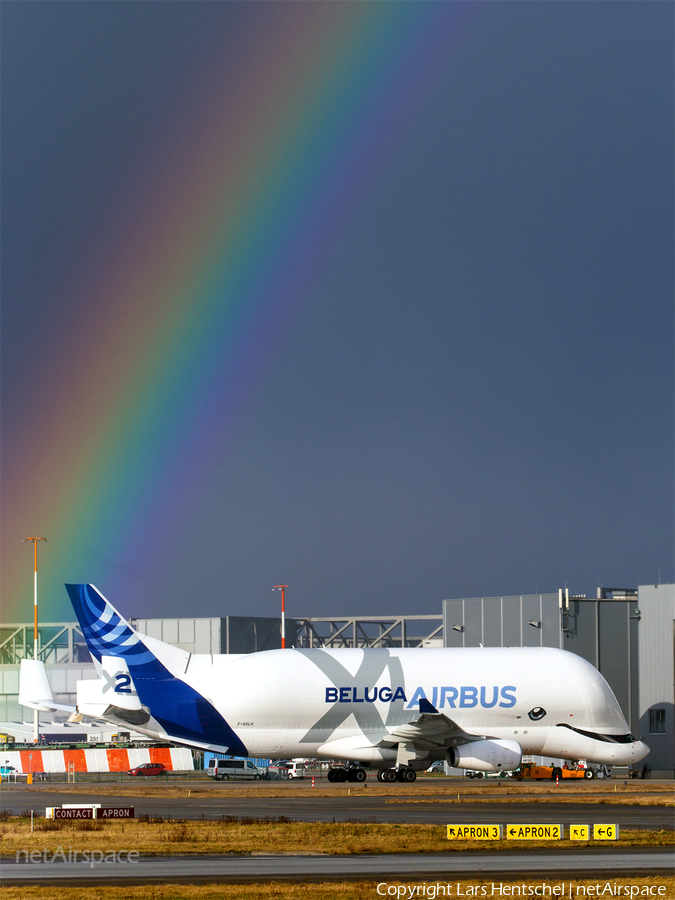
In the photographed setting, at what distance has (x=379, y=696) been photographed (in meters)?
56.3

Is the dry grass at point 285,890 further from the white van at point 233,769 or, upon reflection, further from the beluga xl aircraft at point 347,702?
the white van at point 233,769

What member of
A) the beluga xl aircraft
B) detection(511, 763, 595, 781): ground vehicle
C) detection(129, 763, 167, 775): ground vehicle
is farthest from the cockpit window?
detection(129, 763, 167, 775): ground vehicle

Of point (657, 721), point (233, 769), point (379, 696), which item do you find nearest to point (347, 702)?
point (379, 696)

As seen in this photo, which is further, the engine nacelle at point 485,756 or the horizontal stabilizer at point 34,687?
the horizontal stabilizer at point 34,687

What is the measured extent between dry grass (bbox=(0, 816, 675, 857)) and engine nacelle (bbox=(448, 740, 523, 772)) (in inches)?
861

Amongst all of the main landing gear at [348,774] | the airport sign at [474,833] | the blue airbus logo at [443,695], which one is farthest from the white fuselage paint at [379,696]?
the airport sign at [474,833]

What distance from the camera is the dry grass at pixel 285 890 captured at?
19547 millimetres

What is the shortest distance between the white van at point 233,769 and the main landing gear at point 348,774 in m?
7.57

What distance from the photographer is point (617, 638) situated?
7944 centimetres

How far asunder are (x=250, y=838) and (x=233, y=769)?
116 ft

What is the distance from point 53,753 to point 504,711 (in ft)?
87.3

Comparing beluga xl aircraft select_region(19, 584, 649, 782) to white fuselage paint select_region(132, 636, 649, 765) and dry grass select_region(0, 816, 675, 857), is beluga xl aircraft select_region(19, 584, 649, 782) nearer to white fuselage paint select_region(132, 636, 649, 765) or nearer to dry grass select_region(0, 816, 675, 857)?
white fuselage paint select_region(132, 636, 649, 765)

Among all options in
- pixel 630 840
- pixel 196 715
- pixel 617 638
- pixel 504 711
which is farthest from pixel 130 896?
pixel 617 638

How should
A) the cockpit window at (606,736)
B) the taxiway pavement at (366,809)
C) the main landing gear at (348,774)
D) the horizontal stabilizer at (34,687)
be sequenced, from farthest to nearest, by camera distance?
the horizontal stabilizer at (34,687) → the cockpit window at (606,736) → the main landing gear at (348,774) → the taxiway pavement at (366,809)
